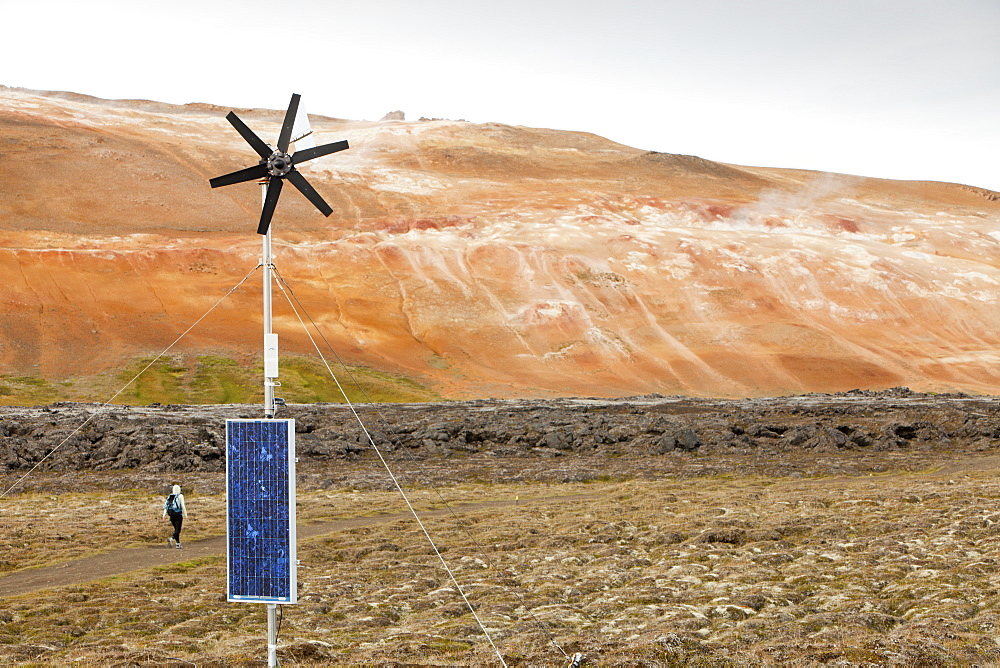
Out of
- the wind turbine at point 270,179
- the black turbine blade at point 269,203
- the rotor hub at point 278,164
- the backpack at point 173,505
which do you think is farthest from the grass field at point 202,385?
the rotor hub at point 278,164

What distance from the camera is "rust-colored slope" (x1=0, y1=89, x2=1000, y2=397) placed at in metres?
79.8

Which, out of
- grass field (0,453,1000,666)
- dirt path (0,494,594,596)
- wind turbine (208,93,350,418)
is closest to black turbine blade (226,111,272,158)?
wind turbine (208,93,350,418)

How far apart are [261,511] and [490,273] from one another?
82.4 m

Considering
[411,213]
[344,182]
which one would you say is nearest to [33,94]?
[344,182]

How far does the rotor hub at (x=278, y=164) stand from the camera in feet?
40.3

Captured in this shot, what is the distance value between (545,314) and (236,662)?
7611cm

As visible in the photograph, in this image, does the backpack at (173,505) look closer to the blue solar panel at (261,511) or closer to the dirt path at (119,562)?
the dirt path at (119,562)

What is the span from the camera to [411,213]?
10719cm

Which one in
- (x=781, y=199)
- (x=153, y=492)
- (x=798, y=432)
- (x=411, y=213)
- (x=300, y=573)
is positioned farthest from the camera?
(x=781, y=199)

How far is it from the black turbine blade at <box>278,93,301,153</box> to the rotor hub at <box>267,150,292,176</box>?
229mm

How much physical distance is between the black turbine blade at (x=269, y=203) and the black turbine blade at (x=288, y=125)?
1.60ft

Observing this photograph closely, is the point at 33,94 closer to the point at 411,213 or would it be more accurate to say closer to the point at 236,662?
the point at 411,213

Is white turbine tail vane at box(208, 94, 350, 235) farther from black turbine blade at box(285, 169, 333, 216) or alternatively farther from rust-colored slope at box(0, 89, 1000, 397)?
rust-colored slope at box(0, 89, 1000, 397)

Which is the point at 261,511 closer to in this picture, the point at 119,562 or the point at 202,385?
the point at 119,562
